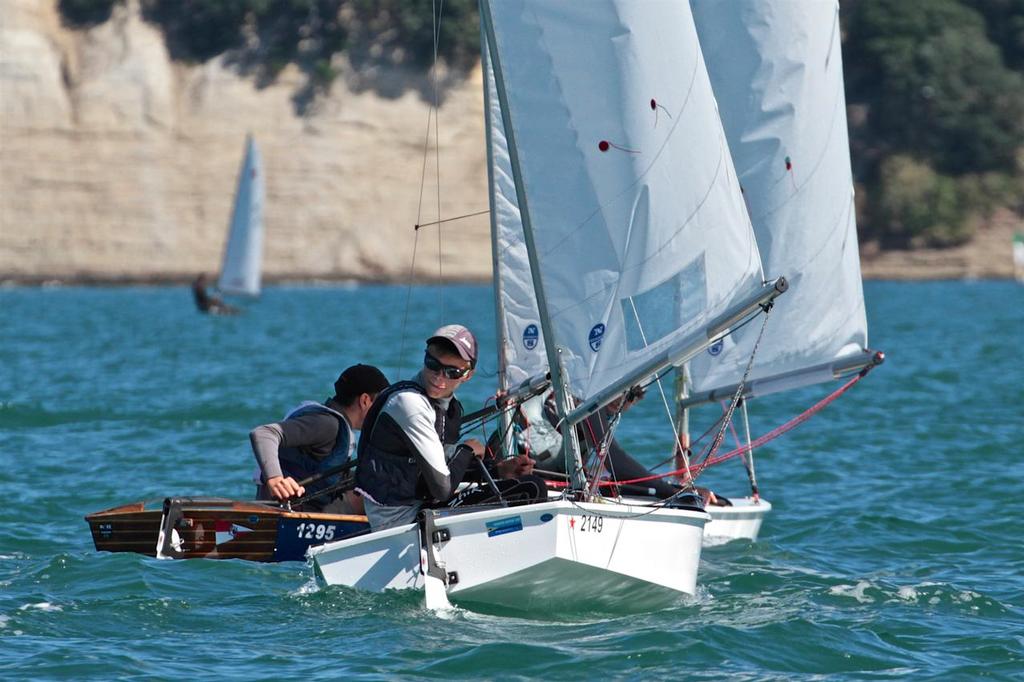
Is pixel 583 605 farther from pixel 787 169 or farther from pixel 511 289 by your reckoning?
pixel 787 169

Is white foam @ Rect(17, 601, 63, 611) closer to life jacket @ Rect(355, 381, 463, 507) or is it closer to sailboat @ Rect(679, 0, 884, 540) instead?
life jacket @ Rect(355, 381, 463, 507)

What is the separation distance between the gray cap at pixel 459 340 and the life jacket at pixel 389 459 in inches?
12.1

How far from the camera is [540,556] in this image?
9.02 meters

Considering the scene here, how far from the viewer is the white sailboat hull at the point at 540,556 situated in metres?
9.04

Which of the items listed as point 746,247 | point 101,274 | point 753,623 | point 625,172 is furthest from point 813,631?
point 101,274

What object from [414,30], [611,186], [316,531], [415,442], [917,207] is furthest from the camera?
[917,207]

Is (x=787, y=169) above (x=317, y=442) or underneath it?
above

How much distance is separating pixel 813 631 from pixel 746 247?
7.36 feet

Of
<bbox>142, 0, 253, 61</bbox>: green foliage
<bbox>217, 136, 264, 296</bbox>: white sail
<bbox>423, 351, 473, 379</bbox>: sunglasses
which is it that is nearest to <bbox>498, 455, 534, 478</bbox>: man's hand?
<bbox>423, 351, 473, 379</bbox>: sunglasses

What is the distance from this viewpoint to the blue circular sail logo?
1200 cm

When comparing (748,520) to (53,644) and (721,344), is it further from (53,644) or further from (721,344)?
(53,644)

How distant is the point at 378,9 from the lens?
74562 mm

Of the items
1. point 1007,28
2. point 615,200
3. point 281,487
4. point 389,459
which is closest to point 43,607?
point 281,487

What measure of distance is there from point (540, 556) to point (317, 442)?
203cm
